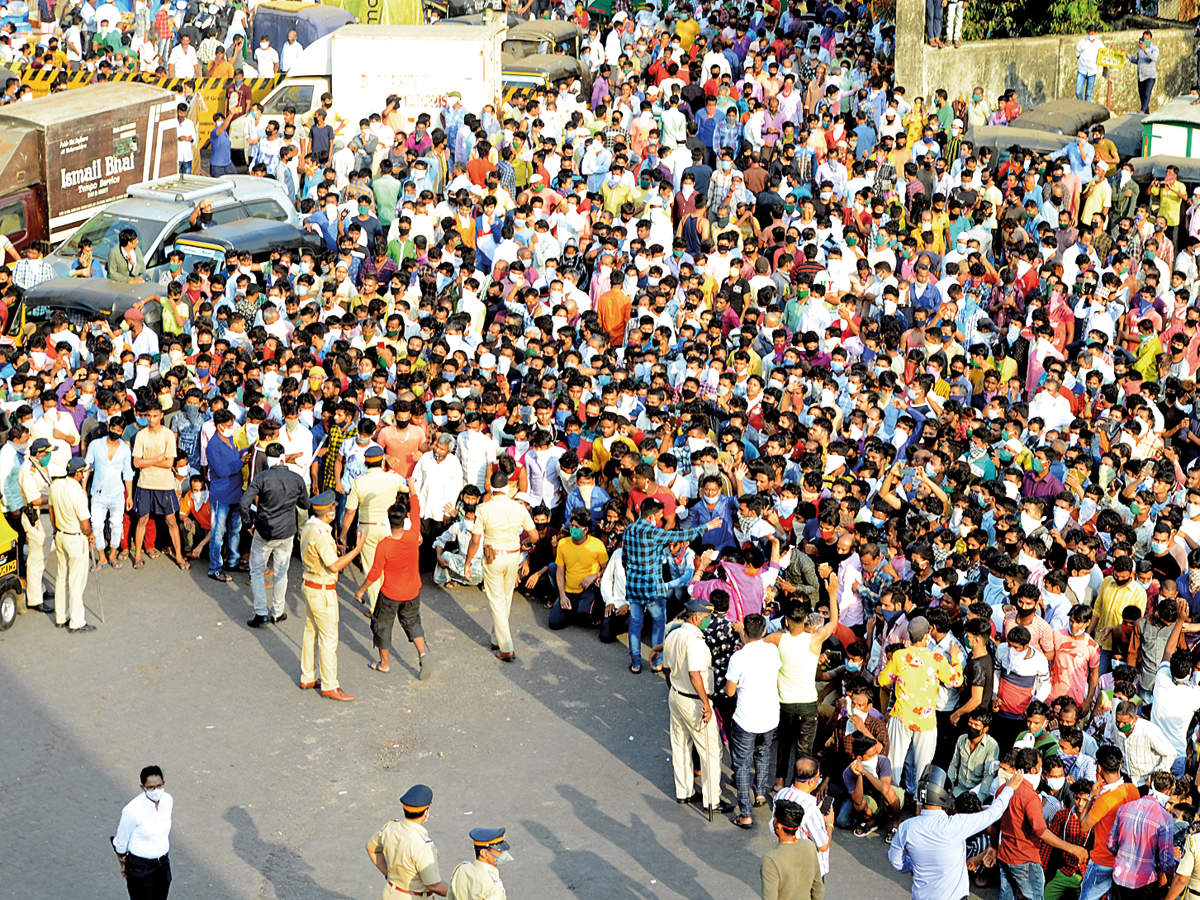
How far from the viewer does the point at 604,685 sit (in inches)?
561

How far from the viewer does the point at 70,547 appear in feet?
47.4

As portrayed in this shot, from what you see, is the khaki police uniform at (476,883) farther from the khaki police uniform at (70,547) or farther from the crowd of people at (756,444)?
the khaki police uniform at (70,547)

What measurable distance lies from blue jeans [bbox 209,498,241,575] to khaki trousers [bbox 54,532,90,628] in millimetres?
1283

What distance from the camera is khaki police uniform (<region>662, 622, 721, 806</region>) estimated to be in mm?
12055

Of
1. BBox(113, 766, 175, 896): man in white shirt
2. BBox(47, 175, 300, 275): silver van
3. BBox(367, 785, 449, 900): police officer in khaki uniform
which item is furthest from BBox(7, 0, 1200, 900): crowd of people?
BBox(113, 766, 175, 896): man in white shirt

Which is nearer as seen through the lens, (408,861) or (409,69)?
(408,861)

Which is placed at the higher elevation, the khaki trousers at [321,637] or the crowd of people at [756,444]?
the crowd of people at [756,444]

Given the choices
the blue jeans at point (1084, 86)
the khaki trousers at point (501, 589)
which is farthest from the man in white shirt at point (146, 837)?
the blue jeans at point (1084, 86)

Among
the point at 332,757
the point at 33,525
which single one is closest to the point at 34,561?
the point at 33,525

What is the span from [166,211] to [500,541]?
9168 millimetres

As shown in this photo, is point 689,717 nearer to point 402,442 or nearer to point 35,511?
point 402,442

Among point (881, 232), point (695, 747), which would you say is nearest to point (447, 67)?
point (881, 232)

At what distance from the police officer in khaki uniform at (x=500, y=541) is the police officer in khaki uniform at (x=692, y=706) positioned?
2.17 meters

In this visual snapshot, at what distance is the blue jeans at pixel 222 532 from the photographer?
1572 cm
